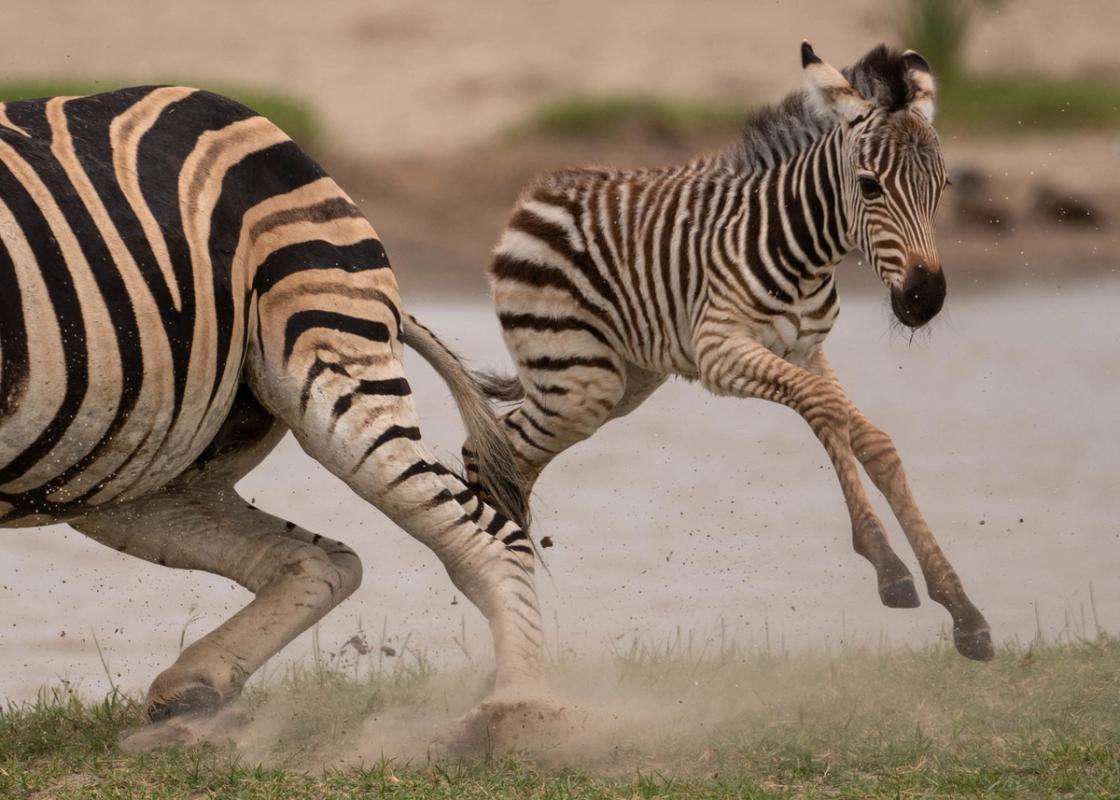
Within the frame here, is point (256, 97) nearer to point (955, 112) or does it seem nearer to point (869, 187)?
point (955, 112)

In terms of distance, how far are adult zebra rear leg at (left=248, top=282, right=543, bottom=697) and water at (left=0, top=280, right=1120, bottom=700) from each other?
131 centimetres

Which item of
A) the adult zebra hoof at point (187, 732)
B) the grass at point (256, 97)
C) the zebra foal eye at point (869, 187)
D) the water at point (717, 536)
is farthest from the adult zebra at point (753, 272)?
the grass at point (256, 97)

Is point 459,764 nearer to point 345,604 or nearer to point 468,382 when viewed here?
point 468,382

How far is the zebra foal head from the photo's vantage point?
5879 millimetres

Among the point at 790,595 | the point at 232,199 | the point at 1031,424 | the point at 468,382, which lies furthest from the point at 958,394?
the point at 232,199

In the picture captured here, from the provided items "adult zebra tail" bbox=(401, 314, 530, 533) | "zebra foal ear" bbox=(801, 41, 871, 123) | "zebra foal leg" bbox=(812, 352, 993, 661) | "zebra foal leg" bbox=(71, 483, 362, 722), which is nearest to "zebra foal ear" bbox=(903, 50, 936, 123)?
"zebra foal ear" bbox=(801, 41, 871, 123)

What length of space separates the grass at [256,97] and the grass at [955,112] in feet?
6.18

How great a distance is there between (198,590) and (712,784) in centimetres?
415

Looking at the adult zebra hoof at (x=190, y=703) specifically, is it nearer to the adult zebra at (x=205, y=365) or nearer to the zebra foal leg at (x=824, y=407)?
the adult zebra at (x=205, y=365)

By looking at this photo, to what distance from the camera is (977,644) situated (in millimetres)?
5488

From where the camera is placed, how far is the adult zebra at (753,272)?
5820 millimetres

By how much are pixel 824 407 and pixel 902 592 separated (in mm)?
621

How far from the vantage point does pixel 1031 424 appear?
1143cm

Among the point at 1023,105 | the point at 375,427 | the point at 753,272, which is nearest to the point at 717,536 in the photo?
the point at 753,272
